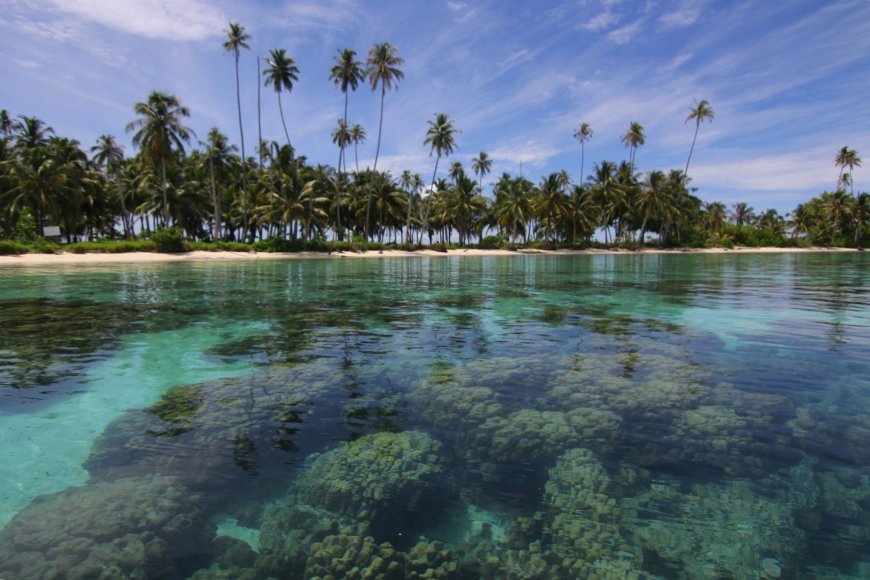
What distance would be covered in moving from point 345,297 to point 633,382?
548 inches

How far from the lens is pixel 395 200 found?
7244 centimetres

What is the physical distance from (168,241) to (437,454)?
53464mm

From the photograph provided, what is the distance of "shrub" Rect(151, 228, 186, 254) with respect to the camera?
1916 inches

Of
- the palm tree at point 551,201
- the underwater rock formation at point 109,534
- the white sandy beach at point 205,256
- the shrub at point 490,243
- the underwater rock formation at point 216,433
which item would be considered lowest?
the underwater rock formation at point 109,534

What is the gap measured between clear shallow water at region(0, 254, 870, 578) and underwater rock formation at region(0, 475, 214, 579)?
0.07ft

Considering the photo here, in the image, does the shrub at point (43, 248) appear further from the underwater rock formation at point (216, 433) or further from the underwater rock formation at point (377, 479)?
the underwater rock formation at point (377, 479)

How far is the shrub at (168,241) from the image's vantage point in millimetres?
48656

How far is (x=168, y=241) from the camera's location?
4906 centimetres

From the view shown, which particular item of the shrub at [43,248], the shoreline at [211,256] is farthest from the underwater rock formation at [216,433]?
the shrub at [43,248]

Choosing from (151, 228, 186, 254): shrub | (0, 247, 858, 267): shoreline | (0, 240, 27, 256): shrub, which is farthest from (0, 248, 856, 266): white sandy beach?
(151, 228, 186, 254): shrub

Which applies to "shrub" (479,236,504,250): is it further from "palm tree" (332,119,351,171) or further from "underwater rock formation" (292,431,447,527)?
"underwater rock formation" (292,431,447,527)

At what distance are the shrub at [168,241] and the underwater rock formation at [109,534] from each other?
52.1 meters

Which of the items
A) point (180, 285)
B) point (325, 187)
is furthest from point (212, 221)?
point (180, 285)

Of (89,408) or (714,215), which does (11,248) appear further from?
(714,215)
